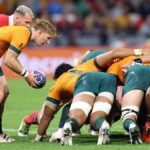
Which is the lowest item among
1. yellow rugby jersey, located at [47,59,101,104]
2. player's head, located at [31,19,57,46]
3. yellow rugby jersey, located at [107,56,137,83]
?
yellow rugby jersey, located at [47,59,101,104]

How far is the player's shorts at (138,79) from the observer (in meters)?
9.33

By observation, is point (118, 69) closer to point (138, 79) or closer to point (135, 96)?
point (138, 79)

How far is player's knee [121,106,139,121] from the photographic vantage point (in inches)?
355

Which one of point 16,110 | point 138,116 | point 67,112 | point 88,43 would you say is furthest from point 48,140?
point 88,43

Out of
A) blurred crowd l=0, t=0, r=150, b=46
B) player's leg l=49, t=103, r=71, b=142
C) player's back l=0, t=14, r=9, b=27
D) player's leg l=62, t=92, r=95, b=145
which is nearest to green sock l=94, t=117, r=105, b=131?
player's leg l=62, t=92, r=95, b=145

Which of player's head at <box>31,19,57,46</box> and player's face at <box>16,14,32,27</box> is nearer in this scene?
player's head at <box>31,19,57,46</box>

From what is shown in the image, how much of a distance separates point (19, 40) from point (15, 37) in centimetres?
8

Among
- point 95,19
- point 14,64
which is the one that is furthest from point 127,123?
point 95,19

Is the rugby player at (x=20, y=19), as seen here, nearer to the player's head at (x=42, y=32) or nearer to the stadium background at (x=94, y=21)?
the player's head at (x=42, y=32)

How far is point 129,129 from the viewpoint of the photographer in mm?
8695

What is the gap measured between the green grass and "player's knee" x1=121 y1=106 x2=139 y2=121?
33 cm

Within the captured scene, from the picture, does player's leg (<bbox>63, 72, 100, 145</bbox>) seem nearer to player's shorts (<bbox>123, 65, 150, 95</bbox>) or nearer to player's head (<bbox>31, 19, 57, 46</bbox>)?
player's shorts (<bbox>123, 65, 150, 95</bbox>)

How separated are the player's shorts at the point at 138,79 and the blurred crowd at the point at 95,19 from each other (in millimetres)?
15193

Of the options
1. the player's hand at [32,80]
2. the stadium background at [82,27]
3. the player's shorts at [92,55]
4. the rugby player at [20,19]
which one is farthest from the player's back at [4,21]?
the stadium background at [82,27]
